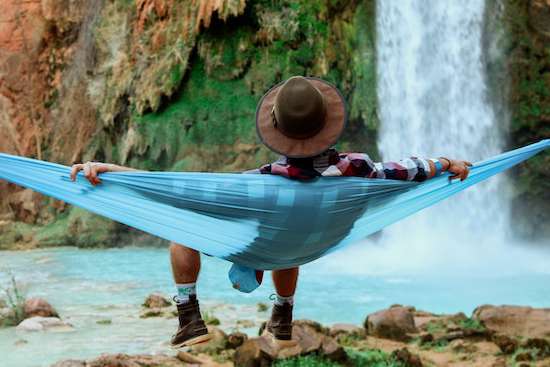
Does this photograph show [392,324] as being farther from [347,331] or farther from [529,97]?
[529,97]

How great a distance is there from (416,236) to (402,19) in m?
3.87

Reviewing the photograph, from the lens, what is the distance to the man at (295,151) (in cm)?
235

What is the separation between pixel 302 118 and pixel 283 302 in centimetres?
79

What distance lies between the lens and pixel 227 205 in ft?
7.93

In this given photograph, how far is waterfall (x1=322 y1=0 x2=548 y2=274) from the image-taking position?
40.4ft

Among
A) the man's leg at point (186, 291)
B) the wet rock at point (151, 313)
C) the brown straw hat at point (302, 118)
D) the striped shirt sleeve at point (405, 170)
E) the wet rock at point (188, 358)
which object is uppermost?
the brown straw hat at point (302, 118)

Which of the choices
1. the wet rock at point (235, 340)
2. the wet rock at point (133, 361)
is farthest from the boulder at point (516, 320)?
the wet rock at point (133, 361)

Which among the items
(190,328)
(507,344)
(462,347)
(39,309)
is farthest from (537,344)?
(39,309)

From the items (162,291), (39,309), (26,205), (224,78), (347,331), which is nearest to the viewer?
→ (347,331)

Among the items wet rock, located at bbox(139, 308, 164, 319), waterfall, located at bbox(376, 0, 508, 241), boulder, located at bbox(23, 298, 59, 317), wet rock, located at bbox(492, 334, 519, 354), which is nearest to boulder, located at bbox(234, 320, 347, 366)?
wet rock, located at bbox(492, 334, 519, 354)

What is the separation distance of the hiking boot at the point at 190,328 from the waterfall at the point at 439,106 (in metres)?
9.87

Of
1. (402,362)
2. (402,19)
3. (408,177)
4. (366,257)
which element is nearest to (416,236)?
(366,257)

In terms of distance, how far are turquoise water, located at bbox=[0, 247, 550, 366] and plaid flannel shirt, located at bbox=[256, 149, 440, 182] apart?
3040mm

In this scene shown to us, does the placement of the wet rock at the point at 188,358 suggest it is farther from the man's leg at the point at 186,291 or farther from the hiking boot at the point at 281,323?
the man's leg at the point at 186,291
